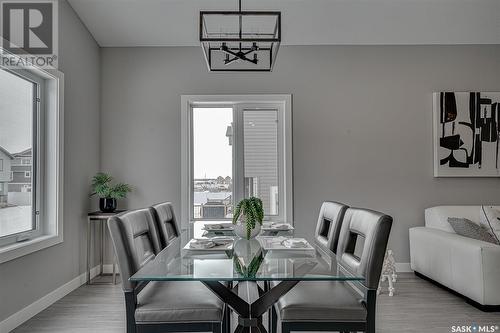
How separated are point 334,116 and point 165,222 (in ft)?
8.20

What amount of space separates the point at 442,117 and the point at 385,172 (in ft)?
3.03

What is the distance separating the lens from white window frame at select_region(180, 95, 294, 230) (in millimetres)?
4316

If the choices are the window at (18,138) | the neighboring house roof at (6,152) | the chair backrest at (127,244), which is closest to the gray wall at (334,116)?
the window at (18,138)

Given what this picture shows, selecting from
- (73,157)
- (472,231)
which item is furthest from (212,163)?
(472,231)

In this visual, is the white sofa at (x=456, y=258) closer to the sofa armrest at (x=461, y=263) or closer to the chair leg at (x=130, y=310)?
the sofa armrest at (x=461, y=263)

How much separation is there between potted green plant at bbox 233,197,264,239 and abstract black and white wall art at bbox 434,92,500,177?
9.34 feet

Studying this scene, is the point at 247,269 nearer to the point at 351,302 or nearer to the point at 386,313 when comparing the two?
the point at 351,302

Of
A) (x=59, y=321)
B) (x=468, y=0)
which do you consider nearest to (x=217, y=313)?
(x=59, y=321)

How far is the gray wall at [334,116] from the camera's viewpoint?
4.34m

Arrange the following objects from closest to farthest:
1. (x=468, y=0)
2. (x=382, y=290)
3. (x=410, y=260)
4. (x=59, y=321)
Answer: (x=59, y=321) → (x=382, y=290) → (x=468, y=0) → (x=410, y=260)

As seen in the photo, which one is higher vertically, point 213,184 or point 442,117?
point 442,117

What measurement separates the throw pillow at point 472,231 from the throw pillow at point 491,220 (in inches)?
3.0

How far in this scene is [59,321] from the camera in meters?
2.89

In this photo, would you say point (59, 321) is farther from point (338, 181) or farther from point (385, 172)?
point (385, 172)
